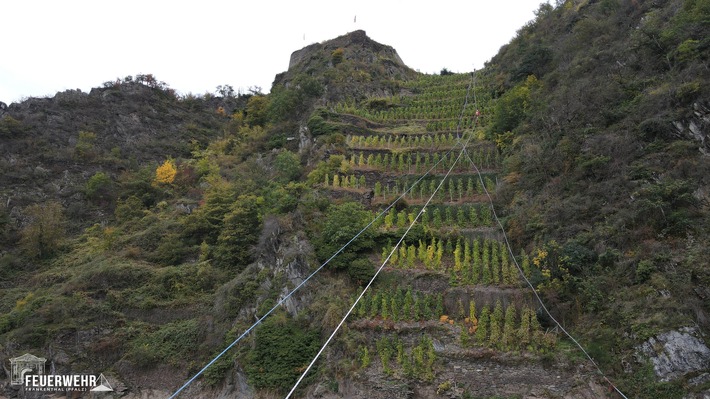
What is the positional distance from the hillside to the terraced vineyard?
8 cm

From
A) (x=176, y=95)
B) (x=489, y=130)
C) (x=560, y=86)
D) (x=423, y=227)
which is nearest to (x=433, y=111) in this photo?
(x=489, y=130)

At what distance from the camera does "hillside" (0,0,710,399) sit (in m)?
9.97

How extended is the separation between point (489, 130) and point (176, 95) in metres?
41.9

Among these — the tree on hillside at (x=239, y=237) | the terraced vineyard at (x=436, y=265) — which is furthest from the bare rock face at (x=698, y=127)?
the tree on hillside at (x=239, y=237)

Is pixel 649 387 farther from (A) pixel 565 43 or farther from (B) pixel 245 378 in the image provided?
(A) pixel 565 43

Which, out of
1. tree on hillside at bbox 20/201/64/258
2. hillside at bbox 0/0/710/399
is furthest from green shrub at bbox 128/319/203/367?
tree on hillside at bbox 20/201/64/258

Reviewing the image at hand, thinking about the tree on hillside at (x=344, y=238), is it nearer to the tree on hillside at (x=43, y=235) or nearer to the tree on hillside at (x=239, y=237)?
the tree on hillside at (x=239, y=237)

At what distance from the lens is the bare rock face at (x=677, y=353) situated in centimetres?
805

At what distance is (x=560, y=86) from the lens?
760 inches

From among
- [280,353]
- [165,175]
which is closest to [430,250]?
[280,353]

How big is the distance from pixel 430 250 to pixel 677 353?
24.6 feet

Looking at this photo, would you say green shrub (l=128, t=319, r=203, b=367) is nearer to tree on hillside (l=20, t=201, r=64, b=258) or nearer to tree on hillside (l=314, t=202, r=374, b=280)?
tree on hillside (l=314, t=202, r=374, b=280)

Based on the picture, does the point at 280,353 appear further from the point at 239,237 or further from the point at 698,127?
A: the point at 698,127

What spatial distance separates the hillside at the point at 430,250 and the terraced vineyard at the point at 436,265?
0.08 meters
